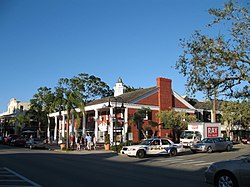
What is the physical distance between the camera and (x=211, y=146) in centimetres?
2923

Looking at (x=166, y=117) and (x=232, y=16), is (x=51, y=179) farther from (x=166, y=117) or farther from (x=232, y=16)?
(x=166, y=117)

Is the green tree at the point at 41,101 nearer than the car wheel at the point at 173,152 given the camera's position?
No

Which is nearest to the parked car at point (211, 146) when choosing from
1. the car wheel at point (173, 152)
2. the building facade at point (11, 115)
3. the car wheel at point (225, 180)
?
the car wheel at point (173, 152)

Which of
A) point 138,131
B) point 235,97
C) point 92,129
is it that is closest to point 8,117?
point 92,129

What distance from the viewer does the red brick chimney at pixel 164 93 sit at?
145 feet

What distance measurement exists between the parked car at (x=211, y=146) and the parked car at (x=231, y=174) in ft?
65.4

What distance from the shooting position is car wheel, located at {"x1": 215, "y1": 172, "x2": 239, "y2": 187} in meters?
8.66

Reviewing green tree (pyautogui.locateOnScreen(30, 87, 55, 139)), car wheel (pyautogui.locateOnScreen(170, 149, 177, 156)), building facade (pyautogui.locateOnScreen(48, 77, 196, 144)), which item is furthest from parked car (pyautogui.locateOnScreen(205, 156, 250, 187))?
green tree (pyautogui.locateOnScreen(30, 87, 55, 139))

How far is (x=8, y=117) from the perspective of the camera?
83312mm

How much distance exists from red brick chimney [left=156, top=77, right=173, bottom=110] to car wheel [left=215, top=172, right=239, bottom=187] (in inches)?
1361

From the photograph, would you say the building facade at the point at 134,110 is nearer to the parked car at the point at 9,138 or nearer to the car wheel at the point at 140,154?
the parked car at the point at 9,138

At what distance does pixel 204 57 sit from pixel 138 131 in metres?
26.2

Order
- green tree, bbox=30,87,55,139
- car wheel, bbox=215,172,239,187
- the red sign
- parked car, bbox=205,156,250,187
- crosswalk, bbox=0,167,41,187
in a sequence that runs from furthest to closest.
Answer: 1. green tree, bbox=30,87,55,139
2. the red sign
3. crosswalk, bbox=0,167,41,187
4. car wheel, bbox=215,172,239,187
5. parked car, bbox=205,156,250,187

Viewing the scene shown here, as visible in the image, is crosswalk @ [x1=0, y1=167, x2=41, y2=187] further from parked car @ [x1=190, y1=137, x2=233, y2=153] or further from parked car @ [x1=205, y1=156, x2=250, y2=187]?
parked car @ [x1=190, y1=137, x2=233, y2=153]
